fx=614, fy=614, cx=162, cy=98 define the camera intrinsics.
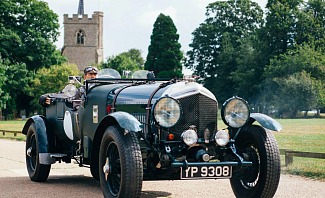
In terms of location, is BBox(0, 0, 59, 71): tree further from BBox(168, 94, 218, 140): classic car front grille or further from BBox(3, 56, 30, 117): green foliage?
BBox(168, 94, 218, 140): classic car front grille

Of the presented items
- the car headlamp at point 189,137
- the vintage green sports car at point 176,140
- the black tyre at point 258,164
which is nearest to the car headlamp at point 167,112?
the vintage green sports car at point 176,140

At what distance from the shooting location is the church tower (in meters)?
112

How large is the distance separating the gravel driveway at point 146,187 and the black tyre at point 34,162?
0.50 ft

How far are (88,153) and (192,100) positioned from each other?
213 centimetres

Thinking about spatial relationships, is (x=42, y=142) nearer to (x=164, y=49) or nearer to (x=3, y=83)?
(x=3, y=83)

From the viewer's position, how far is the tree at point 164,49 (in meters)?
80.4

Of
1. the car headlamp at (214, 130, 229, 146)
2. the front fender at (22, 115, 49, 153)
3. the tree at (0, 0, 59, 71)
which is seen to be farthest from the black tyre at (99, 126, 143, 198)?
the tree at (0, 0, 59, 71)

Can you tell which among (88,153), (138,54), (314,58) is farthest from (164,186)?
(138,54)

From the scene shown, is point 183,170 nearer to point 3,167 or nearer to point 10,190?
point 10,190

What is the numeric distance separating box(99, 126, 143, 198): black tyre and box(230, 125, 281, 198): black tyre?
1623 millimetres

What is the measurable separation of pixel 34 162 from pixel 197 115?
14.2 ft

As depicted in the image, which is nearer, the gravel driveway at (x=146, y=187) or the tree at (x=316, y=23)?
the gravel driveway at (x=146, y=187)

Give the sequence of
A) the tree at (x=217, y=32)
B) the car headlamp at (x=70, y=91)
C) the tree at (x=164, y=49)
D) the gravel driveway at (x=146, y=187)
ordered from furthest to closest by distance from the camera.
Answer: the tree at (x=217, y=32)
the tree at (x=164, y=49)
the car headlamp at (x=70, y=91)
the gravel driveway at (x=146, y=187)

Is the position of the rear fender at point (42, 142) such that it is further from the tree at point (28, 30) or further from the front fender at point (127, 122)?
the tree at point (28, 30)
